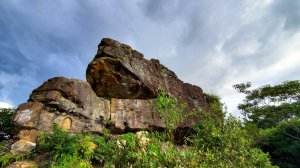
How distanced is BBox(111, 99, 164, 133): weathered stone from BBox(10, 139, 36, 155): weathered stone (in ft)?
19.0

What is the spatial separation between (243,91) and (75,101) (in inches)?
658

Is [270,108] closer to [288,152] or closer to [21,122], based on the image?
[288,152]

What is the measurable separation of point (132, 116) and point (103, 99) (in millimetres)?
2652

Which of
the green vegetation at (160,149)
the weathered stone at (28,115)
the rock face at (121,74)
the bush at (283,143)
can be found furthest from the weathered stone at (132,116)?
the bush at (283,143)

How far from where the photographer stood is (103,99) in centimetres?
1920

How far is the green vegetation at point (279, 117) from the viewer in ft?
70.9

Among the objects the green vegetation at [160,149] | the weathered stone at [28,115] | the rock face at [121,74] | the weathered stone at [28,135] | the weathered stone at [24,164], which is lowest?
the weathered stone at [24,164]

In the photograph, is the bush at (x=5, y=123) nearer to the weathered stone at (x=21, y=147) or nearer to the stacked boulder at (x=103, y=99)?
the stacked boulder at (x=103, y=99)

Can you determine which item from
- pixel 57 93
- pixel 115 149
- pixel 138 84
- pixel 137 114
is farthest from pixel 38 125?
pixel 115 149

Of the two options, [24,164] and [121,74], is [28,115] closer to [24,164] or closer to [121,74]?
[24,164]

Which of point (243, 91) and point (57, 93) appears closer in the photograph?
point (57, 93)

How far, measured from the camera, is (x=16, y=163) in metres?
12.0

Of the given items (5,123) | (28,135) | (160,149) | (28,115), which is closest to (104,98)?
(28,115)

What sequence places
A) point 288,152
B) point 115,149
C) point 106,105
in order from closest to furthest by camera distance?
point 115,149
point 106,105
point 288,152
